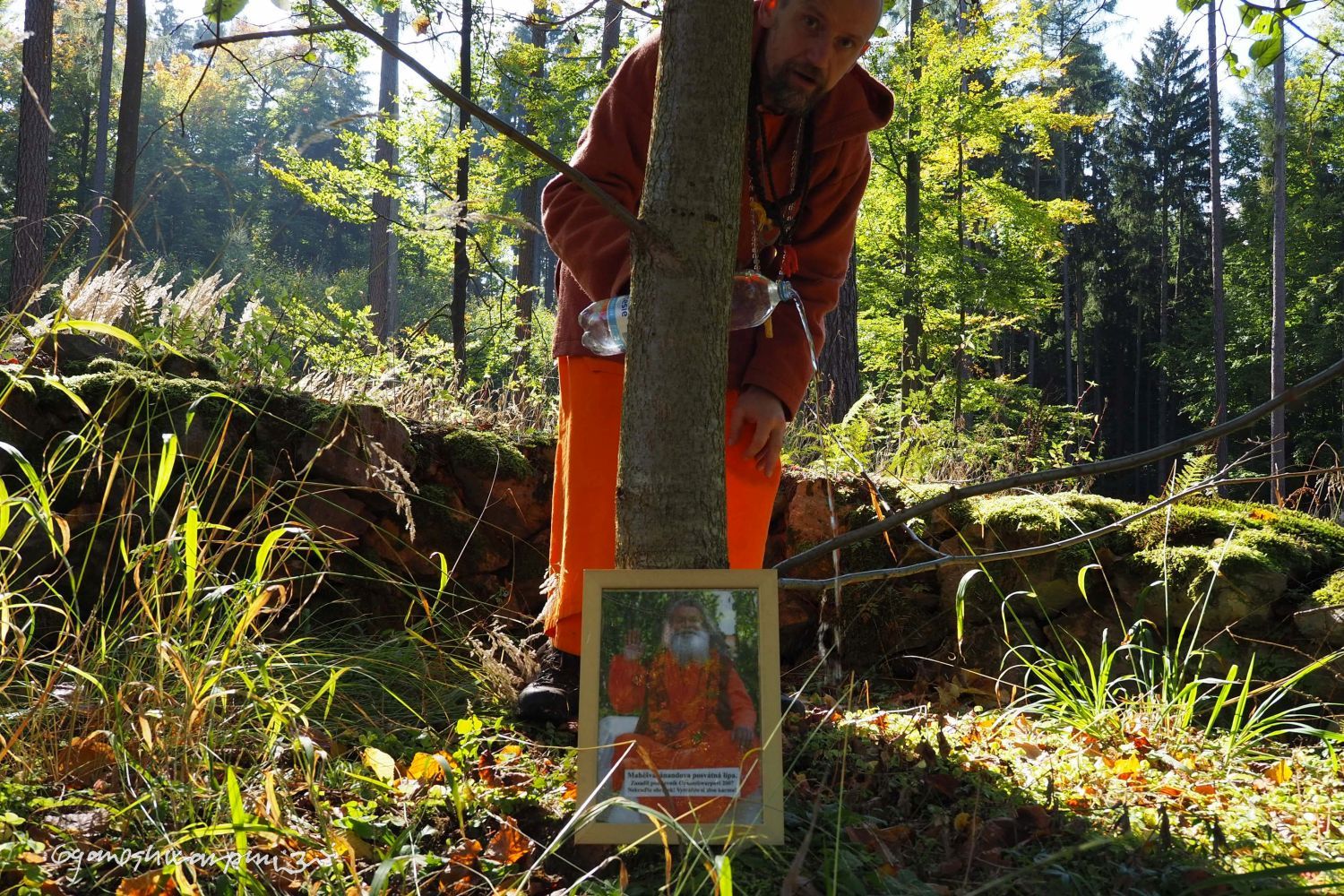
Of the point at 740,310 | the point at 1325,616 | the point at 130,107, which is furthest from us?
the point at 130,107

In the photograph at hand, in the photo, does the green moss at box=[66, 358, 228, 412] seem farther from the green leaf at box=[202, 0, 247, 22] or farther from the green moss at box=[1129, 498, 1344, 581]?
the green moss at box=[1129, 498, 1344, 581]

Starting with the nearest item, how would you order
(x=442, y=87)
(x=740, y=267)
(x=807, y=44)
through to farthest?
1. (x=442, y=87)
2. (x=807, y=44)
3. (x=740, y=267)

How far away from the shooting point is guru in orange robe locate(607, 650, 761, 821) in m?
1.51

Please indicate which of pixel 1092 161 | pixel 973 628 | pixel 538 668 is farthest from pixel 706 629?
pixel 1092 161

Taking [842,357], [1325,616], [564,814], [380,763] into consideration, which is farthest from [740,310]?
[842,357]

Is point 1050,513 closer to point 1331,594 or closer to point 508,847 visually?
point 1331,594

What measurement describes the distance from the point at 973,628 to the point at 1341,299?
32.7 metres

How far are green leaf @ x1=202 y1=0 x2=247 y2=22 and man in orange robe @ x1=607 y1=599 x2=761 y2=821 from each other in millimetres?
1357

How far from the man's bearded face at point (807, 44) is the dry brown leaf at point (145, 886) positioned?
1943 mm

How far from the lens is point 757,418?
223 centimetres

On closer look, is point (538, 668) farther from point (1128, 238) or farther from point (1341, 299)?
point (1128, 238)

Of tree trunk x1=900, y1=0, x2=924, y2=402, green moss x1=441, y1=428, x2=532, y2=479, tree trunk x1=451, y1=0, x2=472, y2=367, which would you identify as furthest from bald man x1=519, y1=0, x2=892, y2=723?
tree trunk x1=900, y1=0, x2=924, y2=402

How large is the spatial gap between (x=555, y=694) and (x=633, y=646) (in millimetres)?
926

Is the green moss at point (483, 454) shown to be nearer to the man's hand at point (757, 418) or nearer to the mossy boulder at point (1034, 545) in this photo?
the man's hand at point (757, 418)
